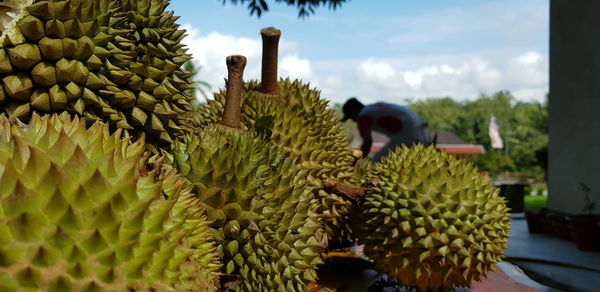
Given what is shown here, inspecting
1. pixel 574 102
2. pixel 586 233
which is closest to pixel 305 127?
pixel 586 233

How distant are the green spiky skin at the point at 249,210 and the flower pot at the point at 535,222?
16.3 ft

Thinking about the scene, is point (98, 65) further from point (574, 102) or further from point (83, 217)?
point (574, 102)

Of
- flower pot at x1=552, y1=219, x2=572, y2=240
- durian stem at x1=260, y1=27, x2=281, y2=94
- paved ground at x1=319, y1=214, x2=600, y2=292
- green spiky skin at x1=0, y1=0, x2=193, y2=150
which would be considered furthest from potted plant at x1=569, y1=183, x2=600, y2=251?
green spiky skin at x1=0, y1=0, x2=193, y2=150

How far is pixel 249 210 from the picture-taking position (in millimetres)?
1191

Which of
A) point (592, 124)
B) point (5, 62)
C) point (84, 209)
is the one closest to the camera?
point (84, 209)

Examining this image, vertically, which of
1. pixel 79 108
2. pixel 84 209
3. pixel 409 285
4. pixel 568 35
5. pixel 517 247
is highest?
pixel 568 35

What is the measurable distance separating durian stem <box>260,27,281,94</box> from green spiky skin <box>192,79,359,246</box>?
4 centimetres

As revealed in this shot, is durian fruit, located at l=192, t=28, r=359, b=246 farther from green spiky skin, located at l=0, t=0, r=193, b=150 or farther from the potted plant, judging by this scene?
the potted plant

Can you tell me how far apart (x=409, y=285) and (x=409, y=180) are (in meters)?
0.34

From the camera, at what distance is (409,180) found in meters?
1.69

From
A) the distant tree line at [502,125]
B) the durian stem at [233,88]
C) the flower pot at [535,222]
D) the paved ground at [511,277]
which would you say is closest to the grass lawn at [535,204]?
the distant tree line at [502,125]

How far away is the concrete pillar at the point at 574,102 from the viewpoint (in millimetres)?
5605

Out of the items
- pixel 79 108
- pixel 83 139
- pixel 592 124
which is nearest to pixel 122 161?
pixel 83 139

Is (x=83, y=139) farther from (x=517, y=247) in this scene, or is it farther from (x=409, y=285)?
(x=517, y=247)
